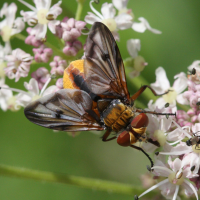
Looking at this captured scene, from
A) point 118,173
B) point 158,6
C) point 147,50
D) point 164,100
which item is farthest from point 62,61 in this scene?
point 118,173

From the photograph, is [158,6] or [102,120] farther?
[158,6]

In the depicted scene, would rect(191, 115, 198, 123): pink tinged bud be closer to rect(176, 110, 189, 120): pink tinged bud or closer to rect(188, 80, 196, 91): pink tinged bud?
rect(176, 110, 189, 120): pink tinged bud

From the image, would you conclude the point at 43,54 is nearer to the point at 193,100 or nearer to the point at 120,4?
the point at 120,4

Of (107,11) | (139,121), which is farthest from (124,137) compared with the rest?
(107,11)

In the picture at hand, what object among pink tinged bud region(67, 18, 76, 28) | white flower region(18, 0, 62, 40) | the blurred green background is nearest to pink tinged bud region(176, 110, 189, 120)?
pink tinged bud region(67, 18, 76, 28)

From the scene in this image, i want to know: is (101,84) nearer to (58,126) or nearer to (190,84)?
(58,126)
